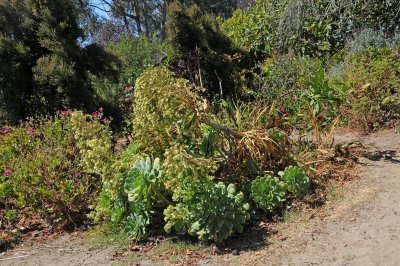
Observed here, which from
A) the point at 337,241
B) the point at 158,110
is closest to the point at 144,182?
the point at 158,110

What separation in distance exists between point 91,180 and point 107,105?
2466 millimetres

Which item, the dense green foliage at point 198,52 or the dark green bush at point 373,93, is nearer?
the dark green bush at point 373,93

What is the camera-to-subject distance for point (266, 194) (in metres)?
4.19

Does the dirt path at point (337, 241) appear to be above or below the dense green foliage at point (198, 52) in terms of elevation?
below

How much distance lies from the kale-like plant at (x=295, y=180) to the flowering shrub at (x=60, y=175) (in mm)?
1746

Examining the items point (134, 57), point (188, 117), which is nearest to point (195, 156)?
point (188, 117)

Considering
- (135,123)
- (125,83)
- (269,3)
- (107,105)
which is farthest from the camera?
(269,3)

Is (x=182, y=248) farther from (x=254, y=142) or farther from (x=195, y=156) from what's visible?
(x=254, y=142)

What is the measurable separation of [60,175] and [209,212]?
1999mm

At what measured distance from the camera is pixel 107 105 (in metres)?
7.36

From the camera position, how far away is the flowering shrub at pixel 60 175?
15.1 feet

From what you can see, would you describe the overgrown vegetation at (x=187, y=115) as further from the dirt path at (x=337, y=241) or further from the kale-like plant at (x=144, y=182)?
the dirt path at (x=337, y=241)

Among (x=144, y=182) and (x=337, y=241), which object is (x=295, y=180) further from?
(x=144, y=182)

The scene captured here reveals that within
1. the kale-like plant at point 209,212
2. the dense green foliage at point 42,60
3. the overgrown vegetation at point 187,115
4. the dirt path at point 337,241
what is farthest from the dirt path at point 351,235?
the dense green foliage at point 42,60
